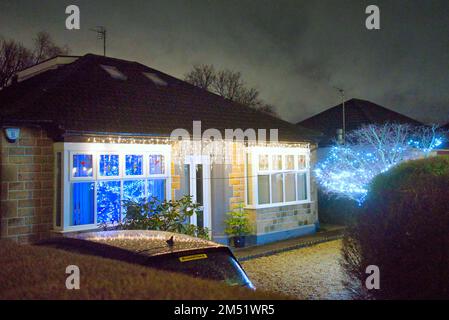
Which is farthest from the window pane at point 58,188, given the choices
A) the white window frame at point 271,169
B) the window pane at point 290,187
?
the window pane at point 290,187

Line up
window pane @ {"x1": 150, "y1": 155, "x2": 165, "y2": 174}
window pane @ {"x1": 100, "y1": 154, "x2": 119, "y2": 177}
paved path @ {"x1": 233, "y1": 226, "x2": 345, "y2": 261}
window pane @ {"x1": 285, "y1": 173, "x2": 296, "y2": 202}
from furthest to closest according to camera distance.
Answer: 1. window pane @ {"x1": 285, "y1": 173, "x2": 296, "y2": 202}
2. paved path @ {"x1": 233, "y1": 226, "x2": 345, "y2": 261}
3. window pane @ {"x1": 150, "y1": 155, "x2": 165, "y2": 174}
4. window pane @ {"x1": 100, "y1": 154, "x2": 119, "y2": 177}

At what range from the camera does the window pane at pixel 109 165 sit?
415 inches

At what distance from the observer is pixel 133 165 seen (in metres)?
11.2

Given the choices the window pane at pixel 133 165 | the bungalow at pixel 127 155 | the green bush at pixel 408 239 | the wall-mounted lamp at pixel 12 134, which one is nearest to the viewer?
the green bush at pixel 408 239

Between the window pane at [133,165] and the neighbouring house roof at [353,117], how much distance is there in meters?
14.0

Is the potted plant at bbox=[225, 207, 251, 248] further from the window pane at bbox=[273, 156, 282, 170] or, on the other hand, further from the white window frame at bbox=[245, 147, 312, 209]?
the window pane at bbox=[273, 156, 282, 170]

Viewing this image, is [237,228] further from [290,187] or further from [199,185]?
[290,187]

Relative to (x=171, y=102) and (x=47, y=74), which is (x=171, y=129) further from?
(x=47, y=74)

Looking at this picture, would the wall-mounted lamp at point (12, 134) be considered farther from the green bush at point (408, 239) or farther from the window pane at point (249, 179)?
the green bush at point (408, 239)

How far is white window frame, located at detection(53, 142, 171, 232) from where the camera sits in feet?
32.2

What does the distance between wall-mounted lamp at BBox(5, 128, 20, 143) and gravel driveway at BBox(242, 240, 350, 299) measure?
18.5 feet

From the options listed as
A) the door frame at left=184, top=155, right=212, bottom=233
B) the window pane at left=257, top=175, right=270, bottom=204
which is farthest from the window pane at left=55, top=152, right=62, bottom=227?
the window pane at left=257, top=175, right=270, bottom=204
